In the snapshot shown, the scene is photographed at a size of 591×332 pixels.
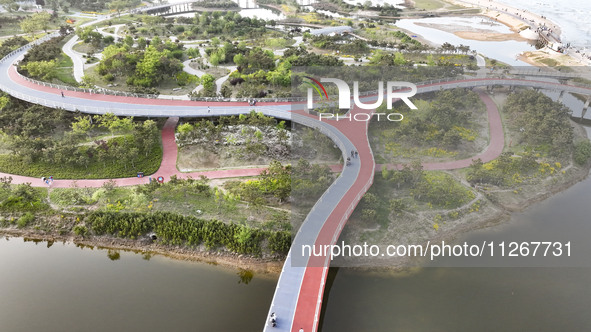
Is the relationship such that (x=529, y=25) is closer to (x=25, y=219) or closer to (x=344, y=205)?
(x=344, y=205)

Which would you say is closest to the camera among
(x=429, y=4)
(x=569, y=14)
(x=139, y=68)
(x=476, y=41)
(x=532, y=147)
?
(x=532, y=147)

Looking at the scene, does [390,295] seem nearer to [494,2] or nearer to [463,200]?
[463,200]

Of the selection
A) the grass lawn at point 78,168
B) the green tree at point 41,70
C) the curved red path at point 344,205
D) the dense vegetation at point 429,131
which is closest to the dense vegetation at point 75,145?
the grass lawn at point 78,168

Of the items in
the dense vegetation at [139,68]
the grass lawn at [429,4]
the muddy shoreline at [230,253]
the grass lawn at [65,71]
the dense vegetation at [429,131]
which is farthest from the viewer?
the grass lawn at [429,4]

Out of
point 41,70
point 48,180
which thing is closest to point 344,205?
point 48,180

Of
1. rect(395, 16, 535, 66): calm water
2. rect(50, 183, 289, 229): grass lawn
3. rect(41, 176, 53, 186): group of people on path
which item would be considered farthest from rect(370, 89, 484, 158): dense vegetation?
rect(395, 16, 535, 66): calm water

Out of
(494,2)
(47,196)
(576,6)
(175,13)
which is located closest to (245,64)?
(47,196)

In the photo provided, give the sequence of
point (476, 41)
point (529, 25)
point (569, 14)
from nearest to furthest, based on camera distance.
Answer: point (476, 41), point (529, 25), point (569, 14)

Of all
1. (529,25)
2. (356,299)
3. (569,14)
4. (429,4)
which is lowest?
(356,299)

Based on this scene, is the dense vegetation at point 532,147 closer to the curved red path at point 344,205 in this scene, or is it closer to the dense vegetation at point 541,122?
the dense vegetation at point 541,122

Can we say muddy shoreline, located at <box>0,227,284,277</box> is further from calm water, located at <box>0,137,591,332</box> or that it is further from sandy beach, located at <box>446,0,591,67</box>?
sandy beach, located at <box>446,0,591,67</box>

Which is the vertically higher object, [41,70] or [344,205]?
[41,70]

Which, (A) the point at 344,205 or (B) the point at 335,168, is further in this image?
(B) the point at 335,168
